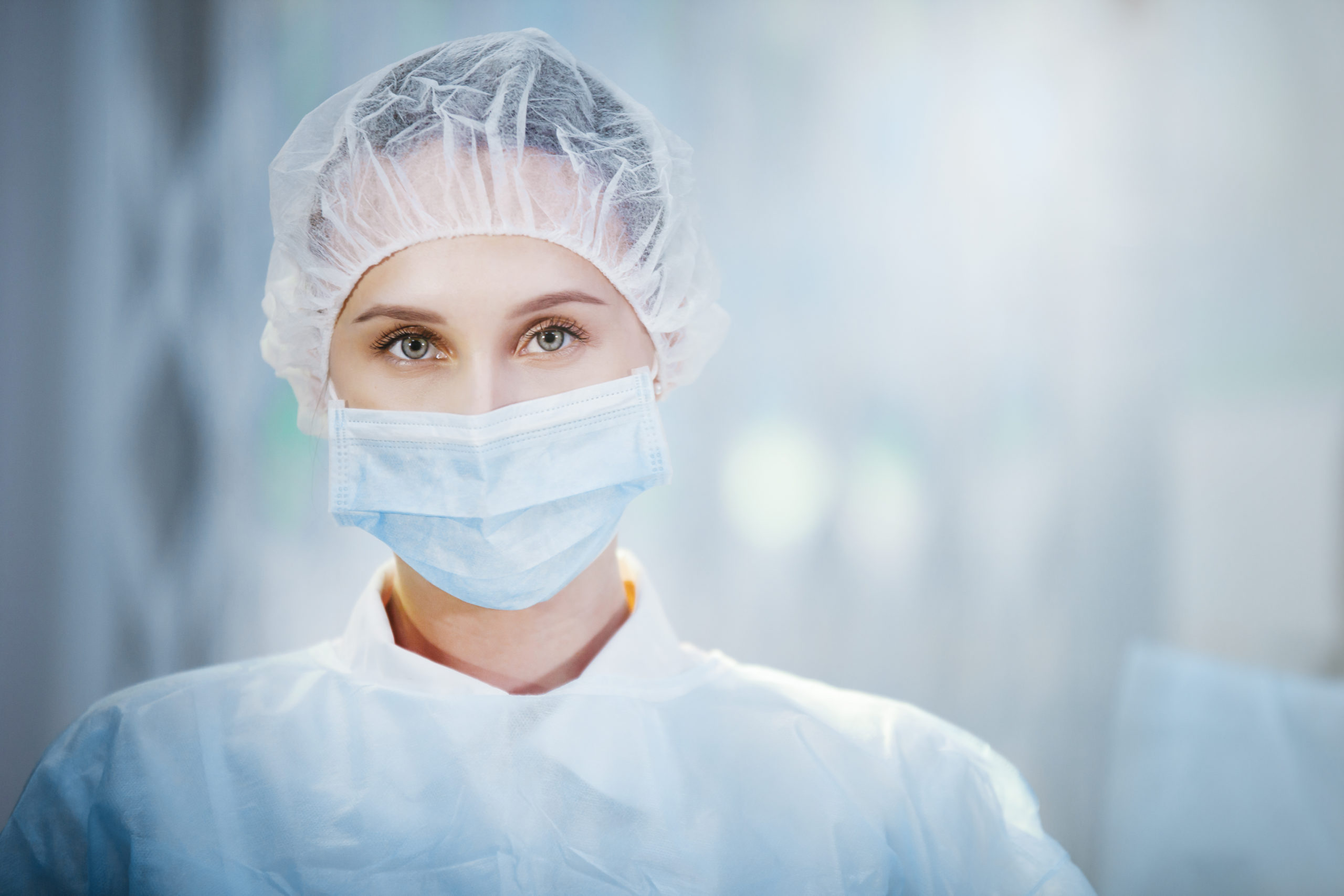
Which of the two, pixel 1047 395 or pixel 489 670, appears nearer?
pixel 489 670

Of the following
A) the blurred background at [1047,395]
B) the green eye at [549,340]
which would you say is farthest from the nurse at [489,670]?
the blurred background at [1047,395]

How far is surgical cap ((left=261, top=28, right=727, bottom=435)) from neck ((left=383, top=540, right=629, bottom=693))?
0.31 metres

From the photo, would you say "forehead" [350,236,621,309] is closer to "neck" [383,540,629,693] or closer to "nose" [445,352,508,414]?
"nose" [445,352,508,414]

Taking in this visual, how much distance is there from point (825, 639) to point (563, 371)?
69cm

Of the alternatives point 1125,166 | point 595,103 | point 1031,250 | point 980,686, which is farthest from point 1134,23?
point 980,686

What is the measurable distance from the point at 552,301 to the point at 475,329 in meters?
0.09

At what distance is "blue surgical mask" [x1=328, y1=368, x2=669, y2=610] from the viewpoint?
94 centimetres

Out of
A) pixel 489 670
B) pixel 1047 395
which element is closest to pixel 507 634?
pixel 489 670

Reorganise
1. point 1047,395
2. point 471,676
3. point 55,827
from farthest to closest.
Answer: point 1047,395
point 471,676
point 55,827

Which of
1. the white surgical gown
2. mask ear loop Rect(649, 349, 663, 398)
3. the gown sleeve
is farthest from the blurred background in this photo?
the gown sleeve

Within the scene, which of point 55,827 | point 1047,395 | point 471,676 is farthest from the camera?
point 1047,395

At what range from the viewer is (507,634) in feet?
3.37

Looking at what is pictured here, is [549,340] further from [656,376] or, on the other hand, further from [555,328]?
[656,376]

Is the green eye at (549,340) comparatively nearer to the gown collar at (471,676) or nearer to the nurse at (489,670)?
the nurse at (489,670)
